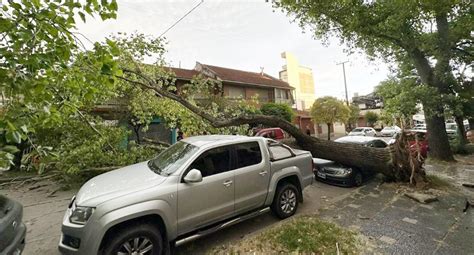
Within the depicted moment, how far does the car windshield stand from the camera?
12.4 feet

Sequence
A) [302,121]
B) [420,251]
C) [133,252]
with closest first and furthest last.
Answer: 1. [133,252]
2. [420,251]
3. [302,121]

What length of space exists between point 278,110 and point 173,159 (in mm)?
17752

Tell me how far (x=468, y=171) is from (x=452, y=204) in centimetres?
481

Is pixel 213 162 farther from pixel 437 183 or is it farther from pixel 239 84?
pixel 239 84

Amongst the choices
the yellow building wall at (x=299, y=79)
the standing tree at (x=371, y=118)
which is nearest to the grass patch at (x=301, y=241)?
the yellow building wall at (x=299, y=79)

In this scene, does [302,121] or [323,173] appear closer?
[323,173]

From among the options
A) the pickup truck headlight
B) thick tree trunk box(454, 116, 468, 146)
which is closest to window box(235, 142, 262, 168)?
the pickup truck headlight

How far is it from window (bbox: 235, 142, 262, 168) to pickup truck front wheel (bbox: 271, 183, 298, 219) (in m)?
0.85

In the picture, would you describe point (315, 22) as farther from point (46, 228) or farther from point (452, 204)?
point (46, 228)

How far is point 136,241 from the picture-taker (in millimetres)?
3057

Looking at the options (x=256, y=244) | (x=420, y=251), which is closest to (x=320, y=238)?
(x=256, y=244)

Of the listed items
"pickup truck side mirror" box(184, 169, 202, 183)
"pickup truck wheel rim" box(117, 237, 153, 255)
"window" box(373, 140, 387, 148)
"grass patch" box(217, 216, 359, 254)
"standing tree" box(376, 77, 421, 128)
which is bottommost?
"grass patch" box(217, 216, 359, 254)

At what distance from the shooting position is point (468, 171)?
8664 millimetres

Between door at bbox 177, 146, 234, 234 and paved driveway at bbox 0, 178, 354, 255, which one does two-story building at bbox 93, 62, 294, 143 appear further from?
door at bbox 177, 146, 234, 234
